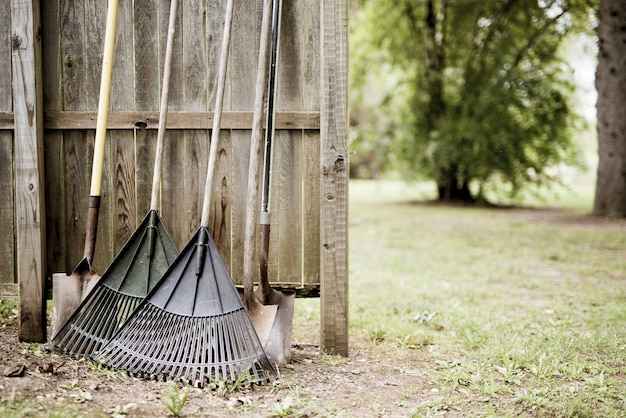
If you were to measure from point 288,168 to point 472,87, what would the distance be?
992cm

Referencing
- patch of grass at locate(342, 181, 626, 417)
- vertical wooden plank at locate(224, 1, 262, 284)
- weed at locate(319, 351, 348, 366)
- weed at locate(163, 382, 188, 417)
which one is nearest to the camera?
weed at locate(163, 382, 188, 417)

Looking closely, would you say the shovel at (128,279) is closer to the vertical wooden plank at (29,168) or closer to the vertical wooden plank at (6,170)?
the vertical wooden plank at (29,168)

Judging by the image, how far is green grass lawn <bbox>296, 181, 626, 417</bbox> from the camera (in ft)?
8.73

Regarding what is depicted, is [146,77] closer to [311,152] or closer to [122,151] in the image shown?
[122,151]

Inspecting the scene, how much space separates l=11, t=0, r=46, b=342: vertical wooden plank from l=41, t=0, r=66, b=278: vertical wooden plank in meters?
0.08

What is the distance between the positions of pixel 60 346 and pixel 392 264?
378cm

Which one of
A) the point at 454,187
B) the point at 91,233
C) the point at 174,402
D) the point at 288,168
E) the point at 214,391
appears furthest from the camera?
the point at 454,187

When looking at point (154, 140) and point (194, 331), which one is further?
point (154, 140)

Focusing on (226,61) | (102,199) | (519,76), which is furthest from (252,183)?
(519,76)

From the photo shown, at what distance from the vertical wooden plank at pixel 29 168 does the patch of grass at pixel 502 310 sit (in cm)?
183

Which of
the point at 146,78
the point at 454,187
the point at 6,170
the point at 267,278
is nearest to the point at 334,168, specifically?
the point at 267,278

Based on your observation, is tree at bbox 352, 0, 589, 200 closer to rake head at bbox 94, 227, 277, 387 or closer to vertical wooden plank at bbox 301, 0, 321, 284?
vertical wooden plank at bbox 301, 0, 321, 284

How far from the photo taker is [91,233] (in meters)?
3.05

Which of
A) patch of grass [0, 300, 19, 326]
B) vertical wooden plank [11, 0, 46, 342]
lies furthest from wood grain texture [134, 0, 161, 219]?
patch of grass [0, 300, 19, 326]
